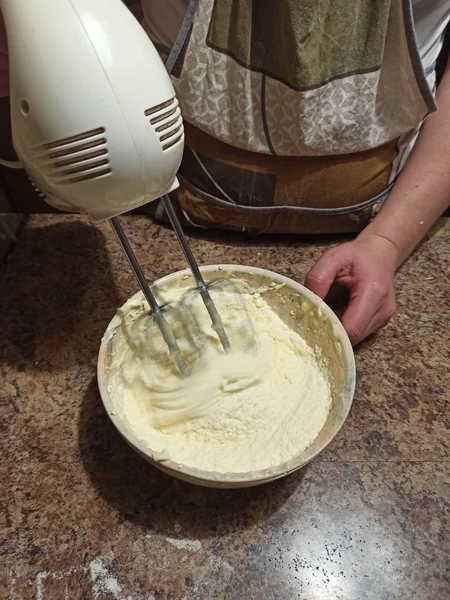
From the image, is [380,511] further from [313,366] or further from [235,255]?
[235,255]

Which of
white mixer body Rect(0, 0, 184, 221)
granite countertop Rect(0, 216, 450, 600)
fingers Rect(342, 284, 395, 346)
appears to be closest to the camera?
white mixer body Rect(0, 0, 184, 221)

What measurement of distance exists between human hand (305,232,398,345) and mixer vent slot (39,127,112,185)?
12.8 inches

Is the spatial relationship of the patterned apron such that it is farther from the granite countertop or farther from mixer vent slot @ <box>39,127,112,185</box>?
mixer vent slot @ <box>39,127,112,185</box>

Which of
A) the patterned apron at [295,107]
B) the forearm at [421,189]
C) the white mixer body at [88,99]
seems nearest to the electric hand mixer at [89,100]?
the white mixer body at [88,99]

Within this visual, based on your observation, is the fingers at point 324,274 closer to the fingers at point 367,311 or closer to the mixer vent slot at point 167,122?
the fingers at point 367,311

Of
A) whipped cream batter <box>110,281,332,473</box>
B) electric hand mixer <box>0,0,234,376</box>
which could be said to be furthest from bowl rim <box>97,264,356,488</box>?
electric hand mixer <box>0,0,234,376</box>

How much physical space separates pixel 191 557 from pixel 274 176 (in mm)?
430

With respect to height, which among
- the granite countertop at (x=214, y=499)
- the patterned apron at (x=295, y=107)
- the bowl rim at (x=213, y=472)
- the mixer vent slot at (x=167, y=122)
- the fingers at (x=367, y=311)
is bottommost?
the granite countertop at (x=214, y=499)

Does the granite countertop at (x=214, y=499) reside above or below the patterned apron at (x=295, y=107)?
below

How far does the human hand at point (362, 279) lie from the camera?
21.4 inches

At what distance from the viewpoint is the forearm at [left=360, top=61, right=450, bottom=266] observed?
634mm

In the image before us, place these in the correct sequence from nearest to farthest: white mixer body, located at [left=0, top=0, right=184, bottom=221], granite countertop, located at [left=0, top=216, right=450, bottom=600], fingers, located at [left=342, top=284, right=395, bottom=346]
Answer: white mixer body, located at [left=0, top=0, right=184, bottom=221] < granite countertop, located at [left=0, top=216, right=450, bottom=600] < fingers, located at [left=342, top=284, right=395, bottom=346]

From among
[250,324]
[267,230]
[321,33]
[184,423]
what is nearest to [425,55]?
[321,33]

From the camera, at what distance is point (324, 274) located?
0.58 meters
